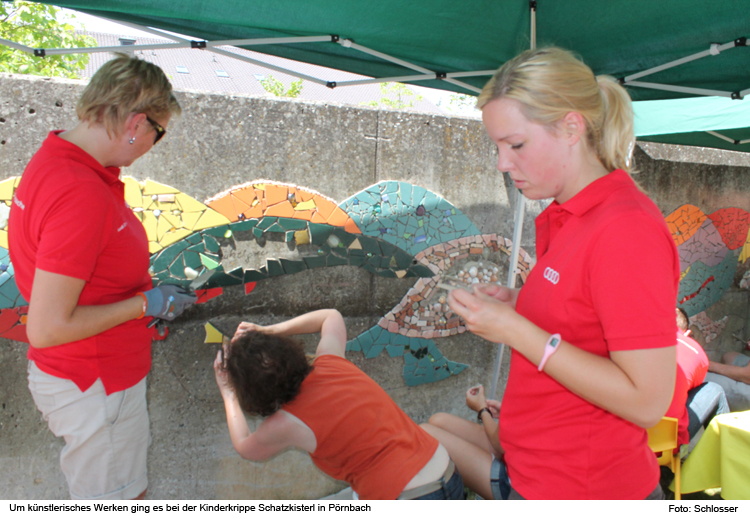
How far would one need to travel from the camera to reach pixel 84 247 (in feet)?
4.17

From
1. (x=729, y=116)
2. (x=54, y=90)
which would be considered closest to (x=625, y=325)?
(x=54, y=90)

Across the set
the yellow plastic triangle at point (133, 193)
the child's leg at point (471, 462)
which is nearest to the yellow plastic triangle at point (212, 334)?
the yellow plastic triangle at point (133, 193)

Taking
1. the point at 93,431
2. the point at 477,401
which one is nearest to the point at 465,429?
the point at 477,401

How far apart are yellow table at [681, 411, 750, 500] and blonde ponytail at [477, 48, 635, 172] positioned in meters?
1.79

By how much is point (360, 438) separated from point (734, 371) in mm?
3234

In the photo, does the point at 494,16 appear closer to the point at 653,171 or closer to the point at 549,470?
the point at 549,470

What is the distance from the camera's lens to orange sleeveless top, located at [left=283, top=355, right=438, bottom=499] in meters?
1.60

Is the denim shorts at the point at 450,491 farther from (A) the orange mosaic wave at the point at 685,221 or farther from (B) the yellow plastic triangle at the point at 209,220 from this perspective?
(A) the orange mosaic wave at the point at 685,221

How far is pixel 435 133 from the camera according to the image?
2889 millimetres

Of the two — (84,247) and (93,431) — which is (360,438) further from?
(84,247)

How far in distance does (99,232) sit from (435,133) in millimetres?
2066

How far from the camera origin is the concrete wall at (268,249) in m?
2.30

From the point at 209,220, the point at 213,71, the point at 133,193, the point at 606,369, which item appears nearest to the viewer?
the point at 606,369

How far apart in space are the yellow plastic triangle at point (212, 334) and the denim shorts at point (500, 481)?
164cm
